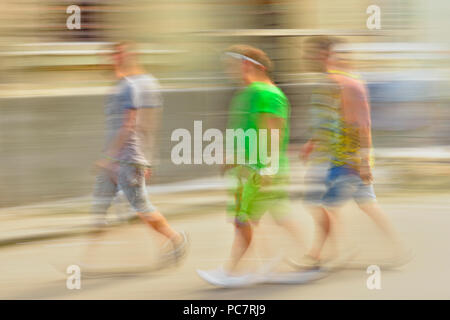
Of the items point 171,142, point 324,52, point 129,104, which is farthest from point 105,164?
point 171,142

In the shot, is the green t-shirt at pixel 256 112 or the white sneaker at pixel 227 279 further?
the white sneaker at pixel 227 279

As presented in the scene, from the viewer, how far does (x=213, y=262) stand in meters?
6.55

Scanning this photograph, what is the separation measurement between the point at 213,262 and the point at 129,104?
149cm

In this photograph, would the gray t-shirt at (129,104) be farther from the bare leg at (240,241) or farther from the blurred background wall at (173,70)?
the blurred background wall at (173,70)

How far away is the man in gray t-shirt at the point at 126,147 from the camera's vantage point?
229 inches

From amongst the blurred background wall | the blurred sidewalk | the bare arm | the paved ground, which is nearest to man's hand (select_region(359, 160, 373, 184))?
the paved ground

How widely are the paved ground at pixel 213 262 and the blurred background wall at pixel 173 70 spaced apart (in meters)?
1.51

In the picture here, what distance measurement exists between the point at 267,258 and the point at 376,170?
16.3ft

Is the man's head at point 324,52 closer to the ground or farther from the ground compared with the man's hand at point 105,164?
farther from the ground

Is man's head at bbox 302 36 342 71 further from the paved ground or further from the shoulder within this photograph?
the paved ground

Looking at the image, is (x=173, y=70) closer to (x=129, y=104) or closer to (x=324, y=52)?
(x=129, y=104)

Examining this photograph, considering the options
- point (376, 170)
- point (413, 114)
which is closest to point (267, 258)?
point (376, 170)

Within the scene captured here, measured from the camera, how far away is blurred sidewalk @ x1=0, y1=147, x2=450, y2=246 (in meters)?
7.63

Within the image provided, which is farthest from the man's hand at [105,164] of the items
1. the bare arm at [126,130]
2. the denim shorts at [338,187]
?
the denim shorts at [338,187]
